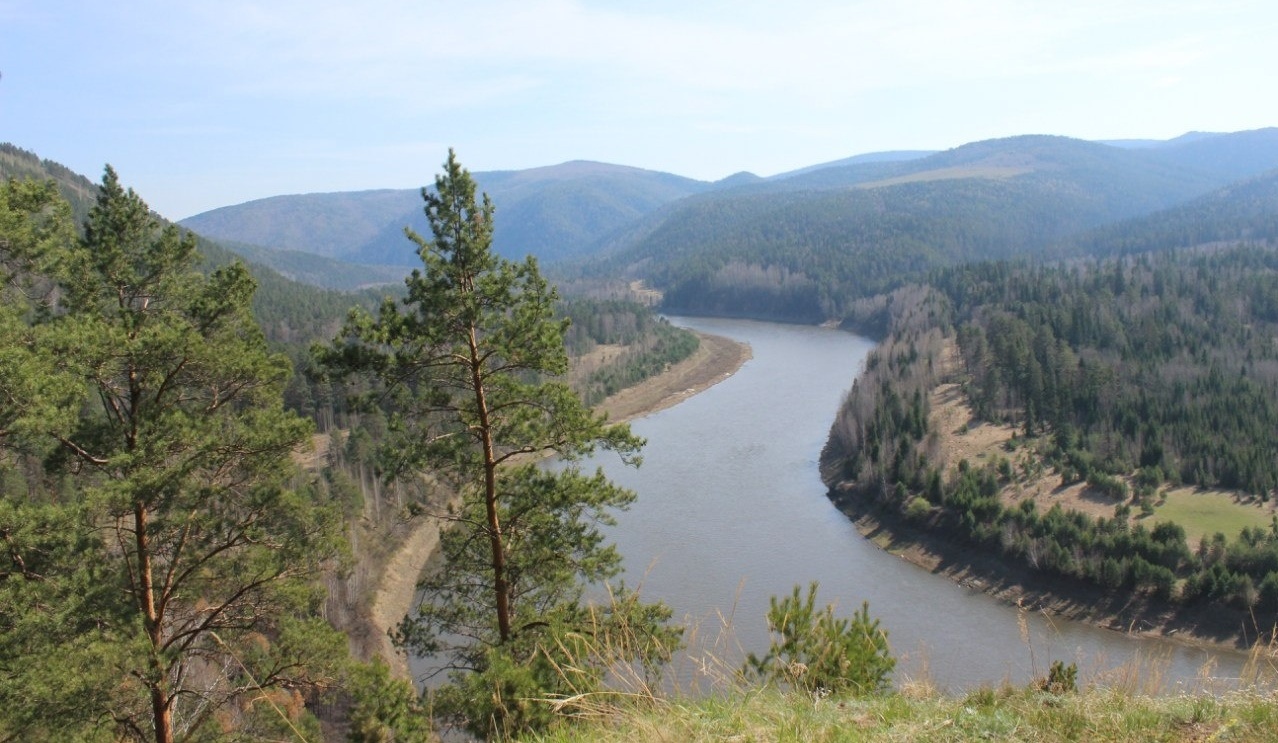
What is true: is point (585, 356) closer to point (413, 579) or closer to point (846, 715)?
point (413, 579)

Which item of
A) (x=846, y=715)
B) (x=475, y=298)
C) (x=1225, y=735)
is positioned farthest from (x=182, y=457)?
(x=1225, y=735)

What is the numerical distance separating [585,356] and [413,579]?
135 ft

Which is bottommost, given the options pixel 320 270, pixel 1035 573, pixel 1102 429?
pixel 1035 573

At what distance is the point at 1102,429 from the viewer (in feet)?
108

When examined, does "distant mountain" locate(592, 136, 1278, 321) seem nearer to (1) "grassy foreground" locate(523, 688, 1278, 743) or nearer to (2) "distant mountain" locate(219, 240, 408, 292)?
(2) "distant mountain" locate(219, 240, 408, 292)

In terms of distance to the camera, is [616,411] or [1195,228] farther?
[1195,228]

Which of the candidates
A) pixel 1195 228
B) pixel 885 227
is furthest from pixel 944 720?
pixel 885 227

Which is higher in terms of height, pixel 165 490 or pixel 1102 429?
pixel 165 490

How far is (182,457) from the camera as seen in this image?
6867 millimetres

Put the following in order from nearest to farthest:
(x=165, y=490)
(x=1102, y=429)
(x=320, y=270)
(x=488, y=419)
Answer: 1. (x=165, y=490)
2. (x=488, y=419)
3. (x=1102, y=429)
4. (x=320, y=270)

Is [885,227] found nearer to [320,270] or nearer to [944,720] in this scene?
[320,270]

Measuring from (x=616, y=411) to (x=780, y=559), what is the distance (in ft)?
81.4

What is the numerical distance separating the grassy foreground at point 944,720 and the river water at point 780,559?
5.92 metres

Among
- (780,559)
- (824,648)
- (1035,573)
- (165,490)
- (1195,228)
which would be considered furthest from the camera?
(1195,228)
